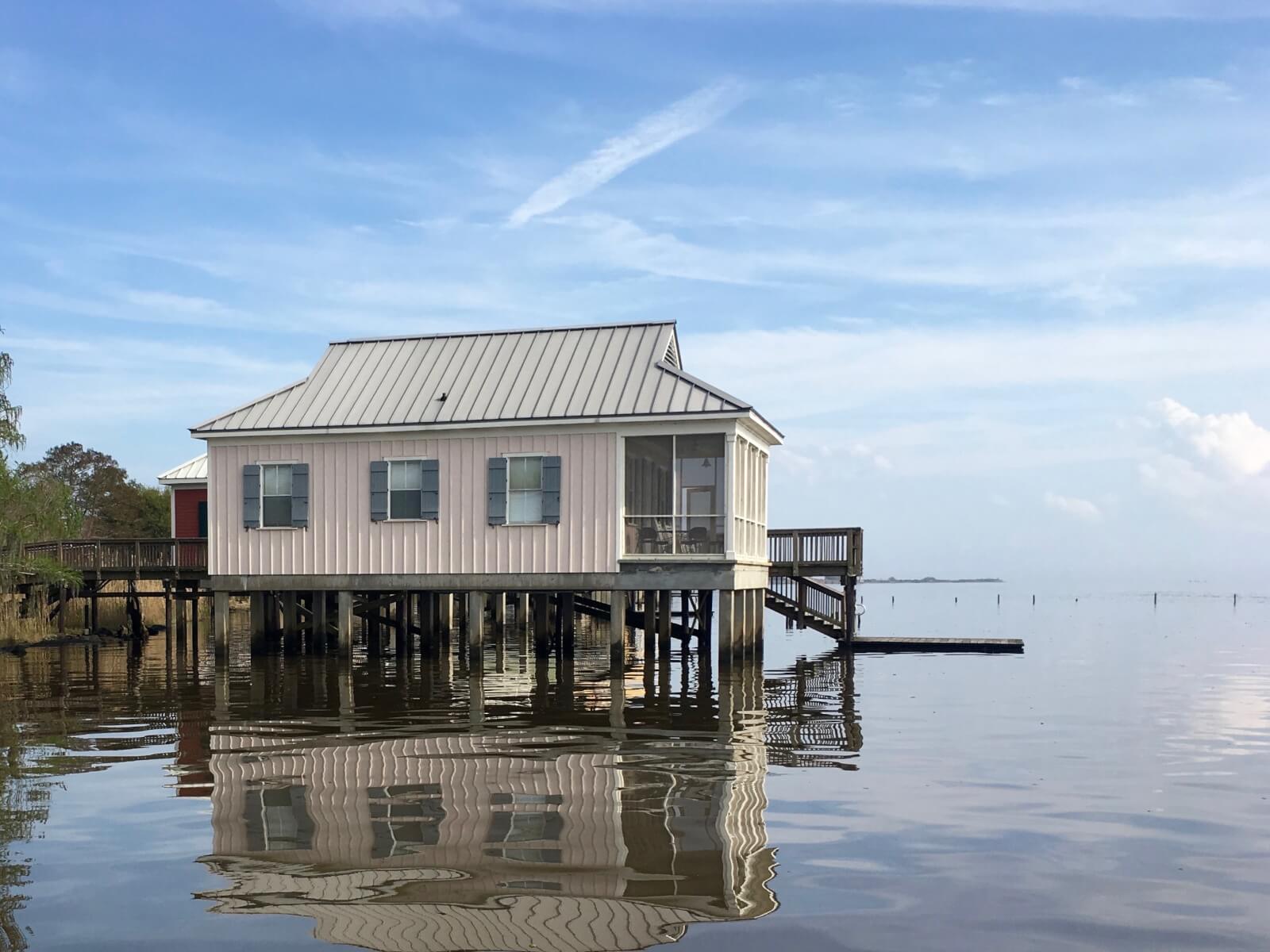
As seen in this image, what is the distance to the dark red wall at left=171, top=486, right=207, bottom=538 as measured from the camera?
1720 inches

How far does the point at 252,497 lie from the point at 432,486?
14.7ft

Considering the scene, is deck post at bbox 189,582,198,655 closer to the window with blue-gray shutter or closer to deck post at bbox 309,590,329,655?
deck post at bbox 309,590,329,655

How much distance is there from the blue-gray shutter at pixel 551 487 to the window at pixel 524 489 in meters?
0.17

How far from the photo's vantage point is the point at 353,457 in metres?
27.8

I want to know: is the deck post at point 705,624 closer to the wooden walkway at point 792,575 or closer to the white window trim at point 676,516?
the wooden walkway at point 792,575

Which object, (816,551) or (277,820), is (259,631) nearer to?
(816,551)

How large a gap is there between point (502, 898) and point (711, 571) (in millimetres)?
17124

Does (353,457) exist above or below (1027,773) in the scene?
above

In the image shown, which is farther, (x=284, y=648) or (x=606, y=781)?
(x=284, y=648)

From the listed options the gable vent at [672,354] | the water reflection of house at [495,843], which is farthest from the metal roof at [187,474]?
the water reflection of house at [495,843]

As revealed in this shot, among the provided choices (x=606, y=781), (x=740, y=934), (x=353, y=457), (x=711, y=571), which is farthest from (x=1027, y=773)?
(x=353, y=457)

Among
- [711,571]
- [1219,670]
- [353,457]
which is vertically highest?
[353,457]

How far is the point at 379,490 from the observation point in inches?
1086

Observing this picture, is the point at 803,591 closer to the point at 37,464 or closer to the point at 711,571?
the point at 711,571
